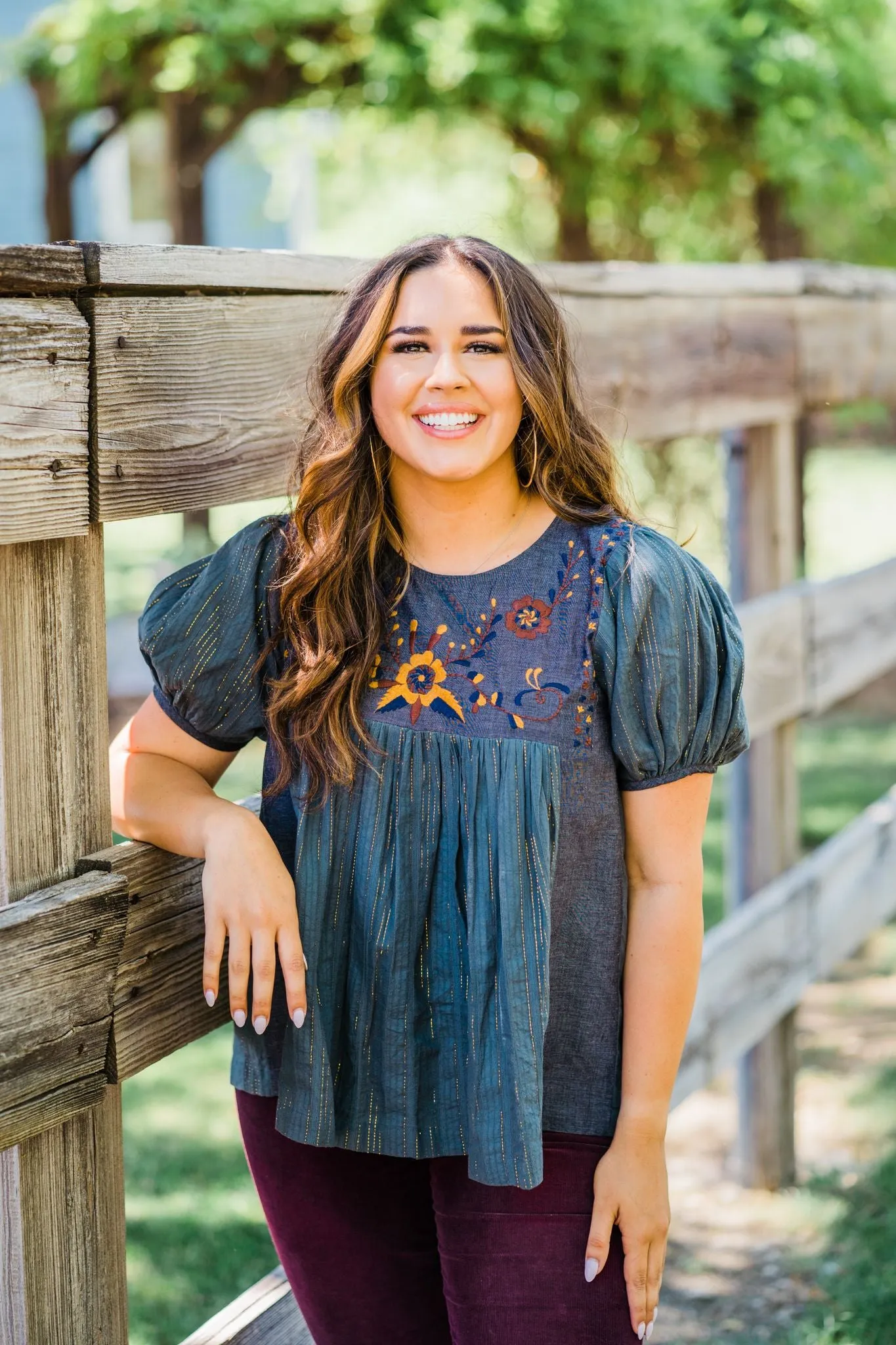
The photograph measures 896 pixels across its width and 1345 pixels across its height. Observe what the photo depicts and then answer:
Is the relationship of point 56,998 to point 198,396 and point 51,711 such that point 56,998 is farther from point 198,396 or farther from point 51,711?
point 198,396

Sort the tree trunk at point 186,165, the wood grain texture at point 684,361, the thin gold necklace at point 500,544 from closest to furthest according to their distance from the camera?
the thin gold necklace at point 500,544 → the wood grain texture at point 684,361 → the tree trunk at point 186,165

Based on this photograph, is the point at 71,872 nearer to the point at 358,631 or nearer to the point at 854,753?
the point at 358,631

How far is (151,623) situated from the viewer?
1737mm

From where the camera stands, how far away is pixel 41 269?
1.46 m

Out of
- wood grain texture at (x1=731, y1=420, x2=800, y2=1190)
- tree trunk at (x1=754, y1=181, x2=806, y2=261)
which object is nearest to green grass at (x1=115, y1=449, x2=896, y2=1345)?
wood grain texture at (x1=731, y1=420, x2=800, y2=1190)

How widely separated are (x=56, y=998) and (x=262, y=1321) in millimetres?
738

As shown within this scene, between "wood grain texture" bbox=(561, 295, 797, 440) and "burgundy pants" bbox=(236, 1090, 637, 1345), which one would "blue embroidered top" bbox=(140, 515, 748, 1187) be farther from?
"wood grain texture" bbox=(561, 295, 797, 440)

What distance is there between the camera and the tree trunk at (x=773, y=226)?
25.4ft

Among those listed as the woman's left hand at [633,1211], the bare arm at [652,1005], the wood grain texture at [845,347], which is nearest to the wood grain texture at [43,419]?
the bare arm at [652,1005]

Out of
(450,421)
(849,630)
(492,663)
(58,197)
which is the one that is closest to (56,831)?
(492,663)

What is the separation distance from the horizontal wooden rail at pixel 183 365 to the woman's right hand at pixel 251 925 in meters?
0.39

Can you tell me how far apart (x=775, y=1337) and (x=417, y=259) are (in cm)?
234

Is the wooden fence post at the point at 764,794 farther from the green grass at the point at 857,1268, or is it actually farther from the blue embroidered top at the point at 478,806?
the blue embroidered top at the point at 478,806

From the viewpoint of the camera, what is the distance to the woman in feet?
5.49
